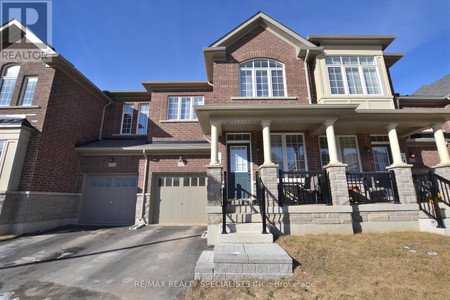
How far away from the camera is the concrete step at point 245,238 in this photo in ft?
15.9

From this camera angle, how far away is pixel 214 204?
5.82m

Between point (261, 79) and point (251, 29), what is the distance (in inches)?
103

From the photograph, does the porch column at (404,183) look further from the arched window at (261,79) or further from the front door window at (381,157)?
the arched window at (261,79)

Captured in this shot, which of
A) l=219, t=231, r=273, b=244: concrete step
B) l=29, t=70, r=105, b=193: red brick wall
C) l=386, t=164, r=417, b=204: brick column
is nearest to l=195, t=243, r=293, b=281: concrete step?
l=219, t=231, r=273, b=244: concrete step

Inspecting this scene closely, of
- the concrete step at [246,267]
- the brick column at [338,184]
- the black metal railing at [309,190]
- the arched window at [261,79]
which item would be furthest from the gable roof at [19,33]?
the brick column at [338,184]

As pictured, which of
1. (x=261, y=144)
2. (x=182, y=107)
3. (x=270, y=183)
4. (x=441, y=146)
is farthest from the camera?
(x=182, y=107)

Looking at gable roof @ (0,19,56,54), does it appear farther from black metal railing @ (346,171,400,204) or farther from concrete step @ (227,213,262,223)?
black metal railing @ (346,171,400,204)

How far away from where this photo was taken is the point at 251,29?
9148 mm

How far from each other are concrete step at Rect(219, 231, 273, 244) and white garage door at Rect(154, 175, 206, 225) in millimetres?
4408

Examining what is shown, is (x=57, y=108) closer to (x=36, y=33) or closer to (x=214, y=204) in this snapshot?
(x=36, y=33)

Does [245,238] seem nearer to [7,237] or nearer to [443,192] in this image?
[443,192]

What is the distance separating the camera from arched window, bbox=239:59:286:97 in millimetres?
8402

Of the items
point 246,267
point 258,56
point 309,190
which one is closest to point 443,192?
point 309,190

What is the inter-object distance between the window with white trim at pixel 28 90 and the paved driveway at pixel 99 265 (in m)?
5.85
